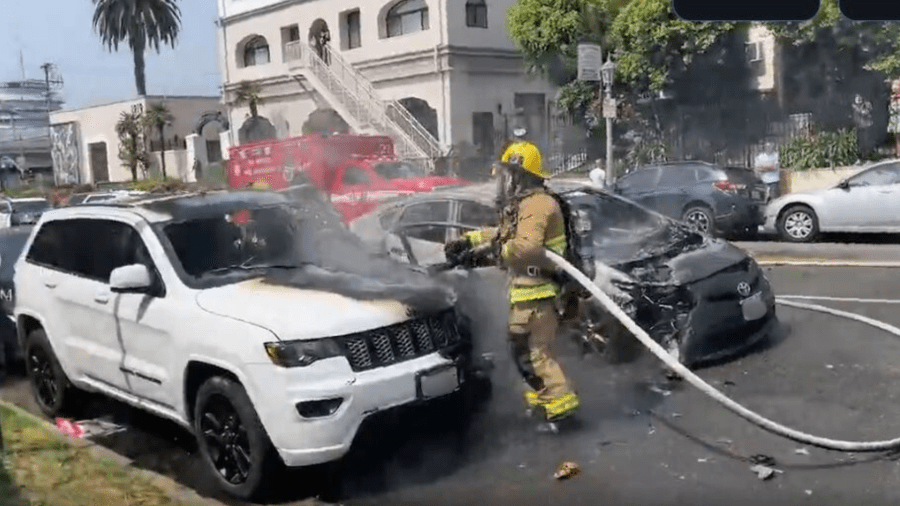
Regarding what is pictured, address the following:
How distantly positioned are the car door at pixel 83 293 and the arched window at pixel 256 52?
99cm

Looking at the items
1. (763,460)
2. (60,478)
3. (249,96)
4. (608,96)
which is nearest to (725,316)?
(763,460)

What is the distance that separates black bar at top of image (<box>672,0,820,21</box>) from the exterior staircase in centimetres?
178

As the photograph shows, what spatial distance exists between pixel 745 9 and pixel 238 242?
247 centimetres

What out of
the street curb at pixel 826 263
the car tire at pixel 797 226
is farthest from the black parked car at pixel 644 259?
the car tire at pixel 797 226

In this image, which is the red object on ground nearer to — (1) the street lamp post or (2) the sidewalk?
(1) the street lamp post

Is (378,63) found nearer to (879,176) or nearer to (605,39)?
(605,39)

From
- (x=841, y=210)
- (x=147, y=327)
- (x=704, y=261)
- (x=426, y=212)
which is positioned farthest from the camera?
(x=841, y=210)

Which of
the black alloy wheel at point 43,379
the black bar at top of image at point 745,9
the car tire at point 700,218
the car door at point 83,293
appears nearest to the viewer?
the black bar at top of image at point 745,9

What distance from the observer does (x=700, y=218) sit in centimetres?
605

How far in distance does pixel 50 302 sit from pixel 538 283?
240 cm

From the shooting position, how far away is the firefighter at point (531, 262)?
161 inches

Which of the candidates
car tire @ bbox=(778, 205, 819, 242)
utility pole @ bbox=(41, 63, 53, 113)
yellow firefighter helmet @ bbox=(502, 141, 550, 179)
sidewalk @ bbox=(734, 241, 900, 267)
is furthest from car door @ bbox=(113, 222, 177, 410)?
car tire @ bbox=(778, 205, 819, 242)

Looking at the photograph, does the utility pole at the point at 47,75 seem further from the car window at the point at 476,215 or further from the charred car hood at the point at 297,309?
the car window at the point at 476,215

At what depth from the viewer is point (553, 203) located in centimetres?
414
